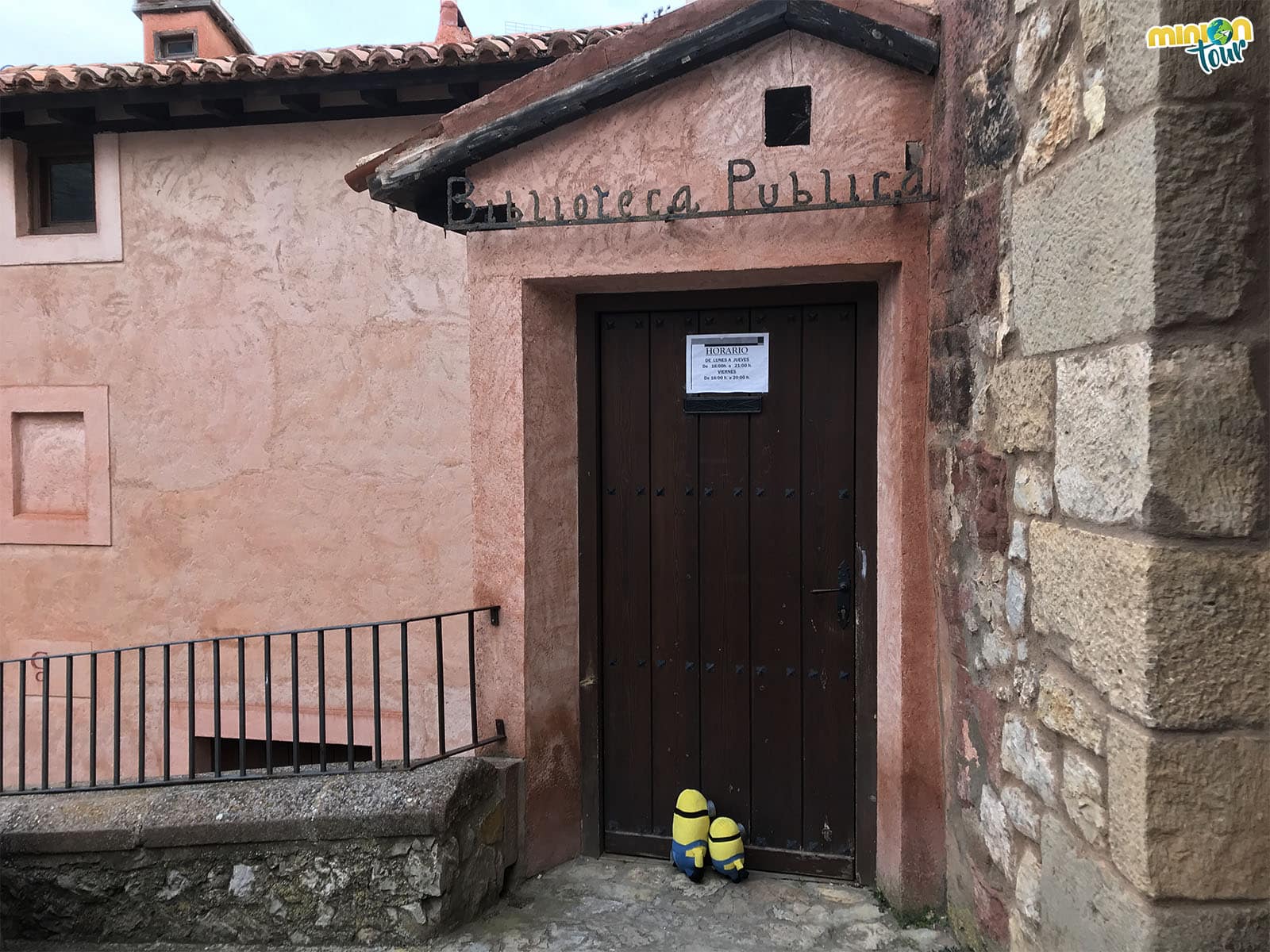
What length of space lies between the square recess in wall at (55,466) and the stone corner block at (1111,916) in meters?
6.05

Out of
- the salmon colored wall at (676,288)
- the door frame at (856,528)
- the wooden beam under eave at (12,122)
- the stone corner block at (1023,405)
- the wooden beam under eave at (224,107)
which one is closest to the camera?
the stone corner block at (1023,405)

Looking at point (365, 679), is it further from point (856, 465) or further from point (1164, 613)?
point (1164, 613)

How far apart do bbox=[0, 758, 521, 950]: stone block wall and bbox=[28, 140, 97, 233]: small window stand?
177 inches

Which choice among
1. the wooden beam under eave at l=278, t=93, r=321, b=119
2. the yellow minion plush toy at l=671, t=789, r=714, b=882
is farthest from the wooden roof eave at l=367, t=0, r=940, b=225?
the wooden beam under eave at l=278, t=93, r=321, b=119

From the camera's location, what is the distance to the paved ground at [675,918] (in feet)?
9.49

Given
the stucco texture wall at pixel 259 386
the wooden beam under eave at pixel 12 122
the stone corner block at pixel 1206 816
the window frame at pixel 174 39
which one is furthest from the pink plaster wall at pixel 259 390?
the stone corner block at pixel 1206 816

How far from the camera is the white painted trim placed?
19.4 feet

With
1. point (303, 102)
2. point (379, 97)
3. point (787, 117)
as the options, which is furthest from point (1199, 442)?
point (303, 102)

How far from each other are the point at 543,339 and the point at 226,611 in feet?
12.4

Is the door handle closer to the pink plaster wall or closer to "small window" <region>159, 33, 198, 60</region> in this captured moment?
the pink plaster wall

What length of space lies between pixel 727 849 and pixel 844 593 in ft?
3.29

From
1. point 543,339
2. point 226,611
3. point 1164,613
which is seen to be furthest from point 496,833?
point 226,611

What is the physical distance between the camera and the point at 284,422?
19.0 ft

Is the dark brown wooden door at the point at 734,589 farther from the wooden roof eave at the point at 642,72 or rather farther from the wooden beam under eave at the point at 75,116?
the wooden beam under eave at the point at 75,116
